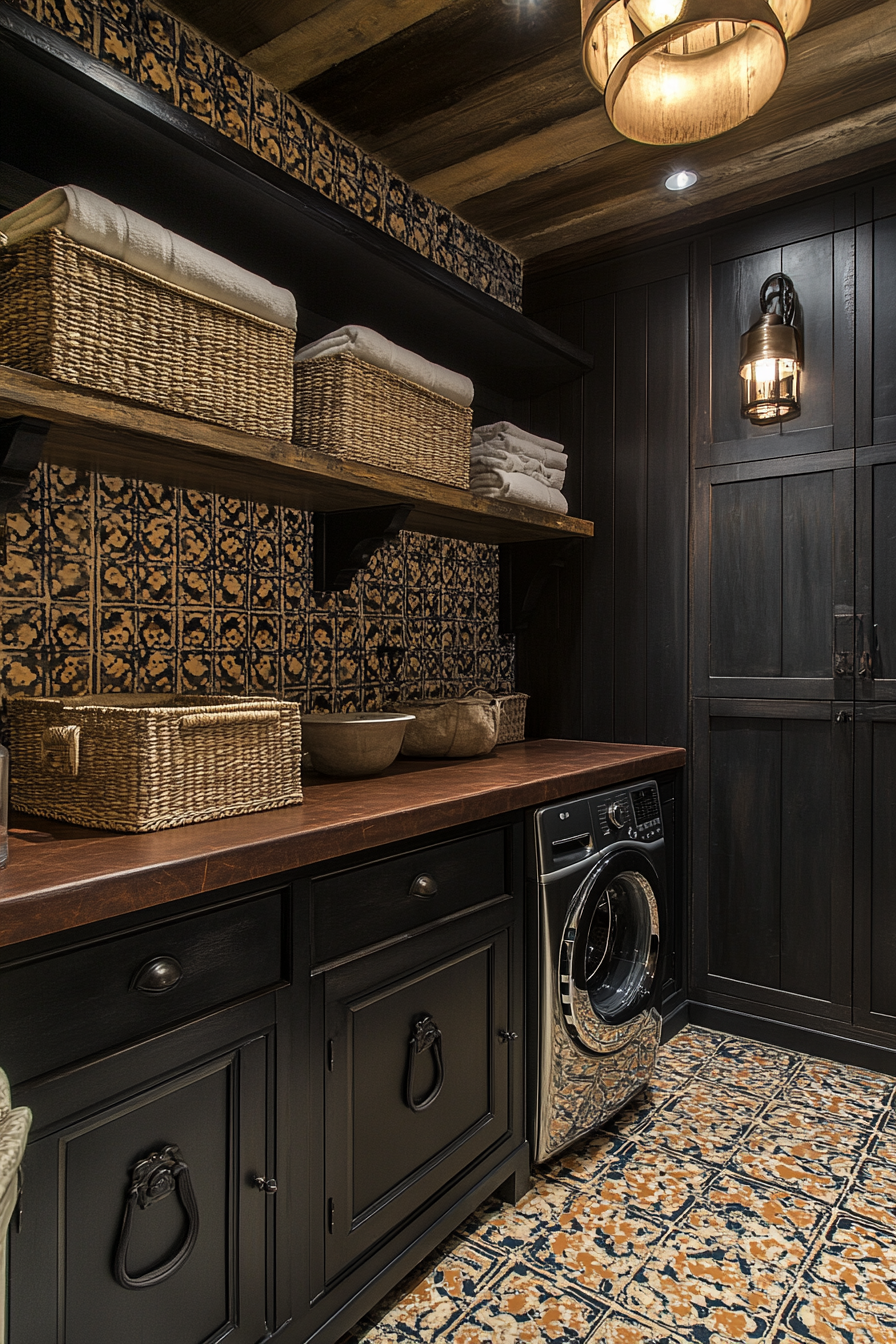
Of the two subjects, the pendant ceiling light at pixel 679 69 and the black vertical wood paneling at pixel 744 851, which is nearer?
the pendant ceiling light at pixel 679 69

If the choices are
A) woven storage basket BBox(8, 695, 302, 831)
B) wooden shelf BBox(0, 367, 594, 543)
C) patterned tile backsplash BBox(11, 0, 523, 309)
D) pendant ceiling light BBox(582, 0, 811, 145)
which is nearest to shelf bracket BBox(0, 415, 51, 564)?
wooden shelf BBox(0, 367, 594, 543)

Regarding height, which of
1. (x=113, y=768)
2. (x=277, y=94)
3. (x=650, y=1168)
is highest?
(x=277, y=94)

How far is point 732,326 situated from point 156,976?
8.21 ft

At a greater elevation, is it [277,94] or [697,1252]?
[277,94]

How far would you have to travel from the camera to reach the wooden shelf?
4.35 ft

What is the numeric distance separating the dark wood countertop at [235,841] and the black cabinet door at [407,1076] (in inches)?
9.4

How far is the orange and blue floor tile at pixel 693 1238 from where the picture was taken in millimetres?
1496

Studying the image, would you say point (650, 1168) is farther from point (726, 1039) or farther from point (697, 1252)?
point (726, 1039)

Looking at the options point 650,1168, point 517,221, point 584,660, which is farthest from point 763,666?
point 517,221

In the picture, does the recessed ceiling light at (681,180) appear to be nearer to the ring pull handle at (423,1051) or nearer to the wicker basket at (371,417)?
the wicker basket at (371,417)

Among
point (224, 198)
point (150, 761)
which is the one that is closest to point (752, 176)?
point (224, 198)

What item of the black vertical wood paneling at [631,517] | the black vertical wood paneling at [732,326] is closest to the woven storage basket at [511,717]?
the black vertical wood paneling at [631,517]

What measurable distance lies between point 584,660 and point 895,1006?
140 centimetres

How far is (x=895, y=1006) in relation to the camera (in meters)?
2.38
